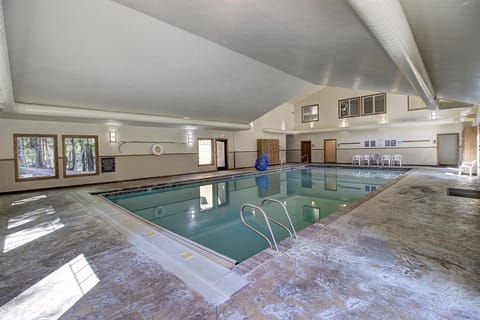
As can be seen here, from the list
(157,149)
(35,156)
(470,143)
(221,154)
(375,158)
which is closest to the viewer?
(35,156)

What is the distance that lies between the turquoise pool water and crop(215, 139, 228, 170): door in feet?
10.6

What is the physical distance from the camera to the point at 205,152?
1122cm

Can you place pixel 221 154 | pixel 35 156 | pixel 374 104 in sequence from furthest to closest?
pixel 221 154, pixel 374 104, pixel 35 156

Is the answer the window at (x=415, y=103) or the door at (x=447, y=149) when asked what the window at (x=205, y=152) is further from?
the door at (x=447, y=149)

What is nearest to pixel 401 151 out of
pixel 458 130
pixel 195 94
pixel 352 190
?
pixel 458 130

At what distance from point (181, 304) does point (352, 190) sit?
A: 6481 mm

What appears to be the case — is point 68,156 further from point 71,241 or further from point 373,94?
point 373,94

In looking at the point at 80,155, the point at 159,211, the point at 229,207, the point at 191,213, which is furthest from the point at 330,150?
the point at 80,155

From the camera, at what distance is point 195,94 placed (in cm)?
670

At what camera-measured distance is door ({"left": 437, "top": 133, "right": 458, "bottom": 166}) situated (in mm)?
10570

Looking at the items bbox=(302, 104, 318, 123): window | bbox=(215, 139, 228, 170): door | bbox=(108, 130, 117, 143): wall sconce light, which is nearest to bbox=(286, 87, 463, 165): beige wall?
bbox=(302, 104, 318, 123): window

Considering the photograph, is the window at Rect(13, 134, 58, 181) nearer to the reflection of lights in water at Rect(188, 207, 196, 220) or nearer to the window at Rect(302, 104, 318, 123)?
the reflection of lights in water at Rect(188, 207, 196, 220)

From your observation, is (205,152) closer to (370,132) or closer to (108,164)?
(108,164)

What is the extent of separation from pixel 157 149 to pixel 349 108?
35.7 feet
